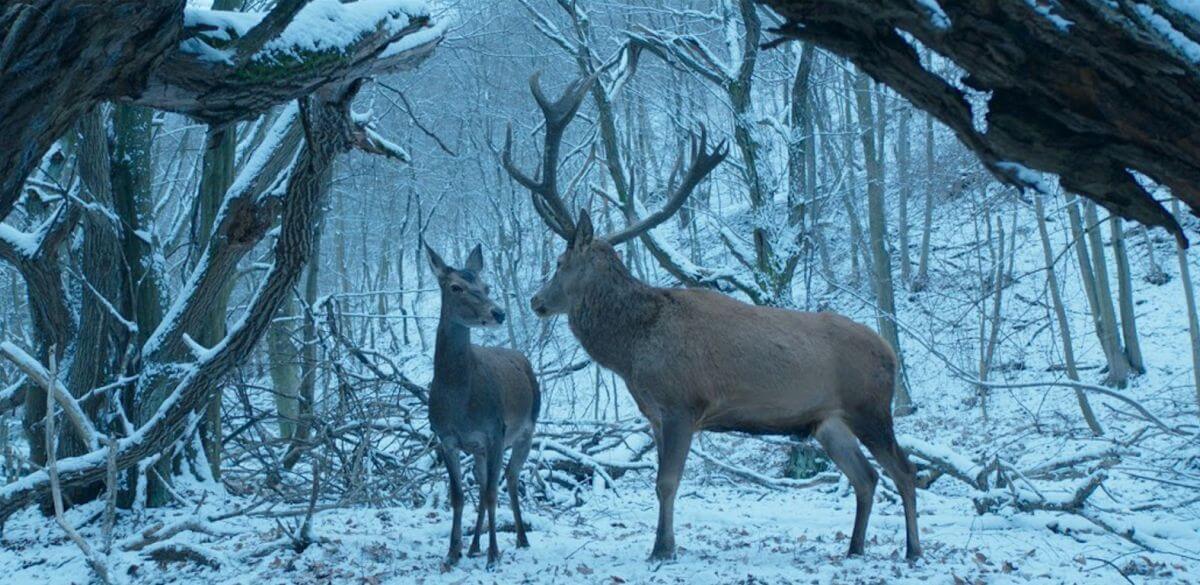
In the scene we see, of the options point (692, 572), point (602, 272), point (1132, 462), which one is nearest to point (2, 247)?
point (602, 272)

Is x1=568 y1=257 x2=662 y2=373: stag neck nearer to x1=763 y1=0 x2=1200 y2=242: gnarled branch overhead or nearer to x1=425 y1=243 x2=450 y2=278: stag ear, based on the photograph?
x1=425 y1=243 x2=450 y2=278: stag ear

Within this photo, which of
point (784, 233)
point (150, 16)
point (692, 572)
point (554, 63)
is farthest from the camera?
point (554, 63)

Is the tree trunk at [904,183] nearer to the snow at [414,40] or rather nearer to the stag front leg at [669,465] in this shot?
the stag front leg at [669,465]

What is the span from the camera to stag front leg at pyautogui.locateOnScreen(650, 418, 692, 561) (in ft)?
22.6

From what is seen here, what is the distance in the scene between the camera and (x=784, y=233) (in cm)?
1330

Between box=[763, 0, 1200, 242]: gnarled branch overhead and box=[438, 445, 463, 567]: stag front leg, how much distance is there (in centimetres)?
526

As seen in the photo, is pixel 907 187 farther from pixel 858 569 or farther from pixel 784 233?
pixel 858 569

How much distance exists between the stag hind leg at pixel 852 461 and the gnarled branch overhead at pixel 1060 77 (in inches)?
212

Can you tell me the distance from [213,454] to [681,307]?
13.6ft

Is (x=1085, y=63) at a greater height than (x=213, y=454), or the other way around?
(x=1085, y=63)

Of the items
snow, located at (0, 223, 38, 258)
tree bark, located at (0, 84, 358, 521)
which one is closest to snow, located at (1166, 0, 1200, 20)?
tree bark, located at (0, 84, 358, 521)

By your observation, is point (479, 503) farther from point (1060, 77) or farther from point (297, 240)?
point (1060, 77)

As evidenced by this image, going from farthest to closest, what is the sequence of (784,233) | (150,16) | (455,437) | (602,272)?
(784,233)
(602,272)
(455,437)
(150,16)

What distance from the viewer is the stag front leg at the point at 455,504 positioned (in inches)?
273
